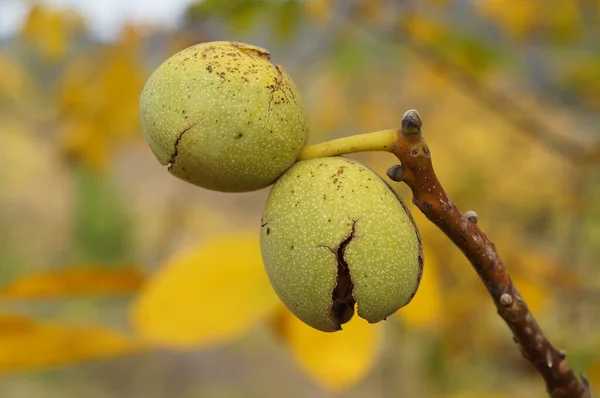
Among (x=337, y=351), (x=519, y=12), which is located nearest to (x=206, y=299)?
(x=337, y=351)

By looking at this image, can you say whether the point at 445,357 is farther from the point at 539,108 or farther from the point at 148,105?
the point at 148,105

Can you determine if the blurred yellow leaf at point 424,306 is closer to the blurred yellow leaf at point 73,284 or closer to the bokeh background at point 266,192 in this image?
the bokeh background at point 266,192

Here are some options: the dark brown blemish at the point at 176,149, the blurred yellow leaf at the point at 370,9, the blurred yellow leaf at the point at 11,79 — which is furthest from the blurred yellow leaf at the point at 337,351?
the blurred yellow leaf at the point at 11,79

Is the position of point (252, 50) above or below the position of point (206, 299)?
above

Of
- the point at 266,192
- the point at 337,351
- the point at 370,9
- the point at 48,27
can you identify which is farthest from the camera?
the point at 266,192

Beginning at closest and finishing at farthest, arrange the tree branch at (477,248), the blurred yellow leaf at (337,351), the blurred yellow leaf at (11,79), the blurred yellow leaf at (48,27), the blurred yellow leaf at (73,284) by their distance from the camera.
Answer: the tree branch at (477,248)
the blurred yellow leaf at (337,351)
the blurred yellow leaf at (73,284)
the blurred yellow leaf at (48,27)
the blurred yellow leaf at (11,79)

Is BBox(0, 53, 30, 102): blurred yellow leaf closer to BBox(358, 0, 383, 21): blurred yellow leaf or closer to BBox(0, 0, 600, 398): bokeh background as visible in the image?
BBox(0, 0, 600, 398): bokeh background

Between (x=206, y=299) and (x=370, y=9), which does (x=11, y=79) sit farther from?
(x=206, y=299)
